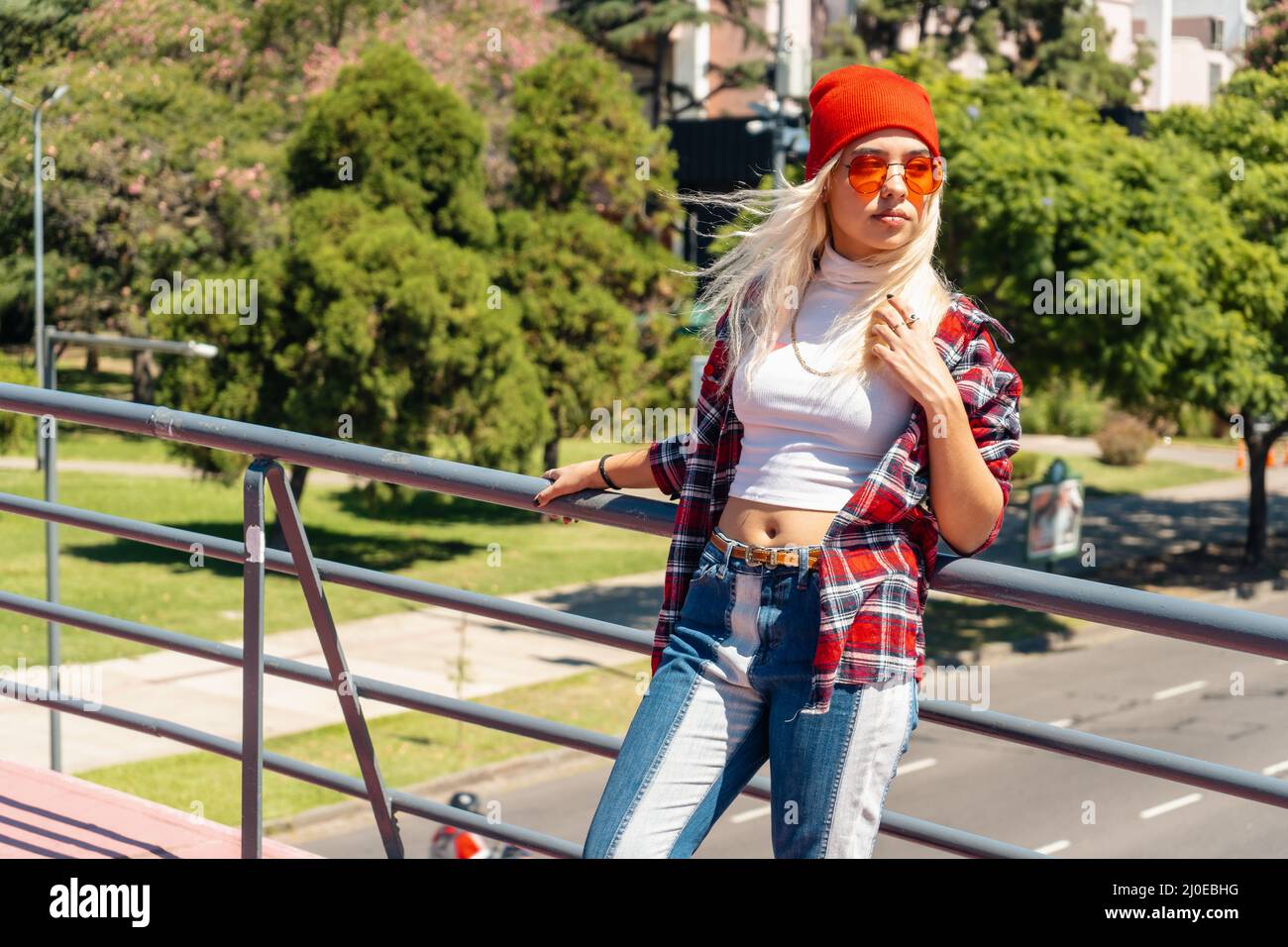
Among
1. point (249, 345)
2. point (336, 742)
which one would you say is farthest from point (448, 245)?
point (336, 742)

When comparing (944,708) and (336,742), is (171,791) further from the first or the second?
(944,708)

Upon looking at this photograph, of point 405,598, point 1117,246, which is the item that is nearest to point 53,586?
point 405,598

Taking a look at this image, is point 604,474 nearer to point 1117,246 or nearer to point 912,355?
point 912,355

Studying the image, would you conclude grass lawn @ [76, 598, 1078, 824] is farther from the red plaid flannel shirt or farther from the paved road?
the red plaid flannel shirt

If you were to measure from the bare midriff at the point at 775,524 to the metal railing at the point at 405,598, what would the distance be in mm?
276

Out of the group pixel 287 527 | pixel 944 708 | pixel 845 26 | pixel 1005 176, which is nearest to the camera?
pixel 944 708

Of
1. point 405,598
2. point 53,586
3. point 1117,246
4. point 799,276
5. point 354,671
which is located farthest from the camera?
point 1117,246

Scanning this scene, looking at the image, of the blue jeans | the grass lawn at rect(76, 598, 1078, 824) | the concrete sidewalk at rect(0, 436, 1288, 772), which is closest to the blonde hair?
the blue jeans

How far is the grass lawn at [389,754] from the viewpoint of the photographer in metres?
13.5

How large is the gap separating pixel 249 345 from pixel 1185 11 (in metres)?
40.4

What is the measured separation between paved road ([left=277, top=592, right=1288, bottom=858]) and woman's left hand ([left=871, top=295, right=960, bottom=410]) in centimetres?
876

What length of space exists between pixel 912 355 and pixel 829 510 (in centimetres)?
27

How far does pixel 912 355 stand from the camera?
2.47 m

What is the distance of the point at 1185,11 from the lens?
174ft
